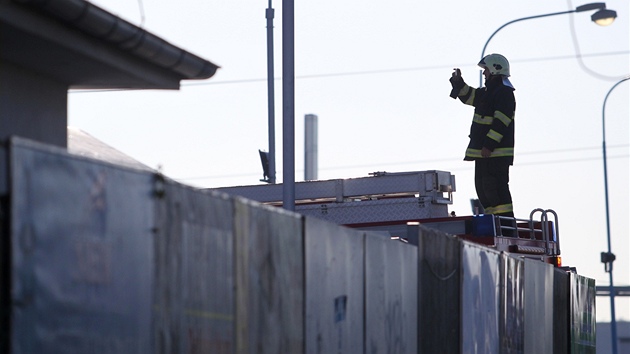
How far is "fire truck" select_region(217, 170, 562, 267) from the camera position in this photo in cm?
1588

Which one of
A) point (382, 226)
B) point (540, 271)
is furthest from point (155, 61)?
point (540, 271)

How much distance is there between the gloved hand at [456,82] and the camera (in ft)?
59.3

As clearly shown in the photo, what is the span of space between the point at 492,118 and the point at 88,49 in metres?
9.97

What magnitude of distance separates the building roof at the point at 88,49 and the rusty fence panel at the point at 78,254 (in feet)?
8.56

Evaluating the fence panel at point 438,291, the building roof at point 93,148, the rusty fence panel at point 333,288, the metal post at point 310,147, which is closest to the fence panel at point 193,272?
the rusty fence panel at point 333,288

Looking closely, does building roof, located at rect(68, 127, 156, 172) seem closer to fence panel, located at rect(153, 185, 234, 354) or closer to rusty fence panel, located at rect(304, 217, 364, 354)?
rusty fence panel, located at rect(304, 217, 364, 354)

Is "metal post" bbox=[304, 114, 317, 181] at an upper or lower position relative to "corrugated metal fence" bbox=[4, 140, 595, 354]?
upper

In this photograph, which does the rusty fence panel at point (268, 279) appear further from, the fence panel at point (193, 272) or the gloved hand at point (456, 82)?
the gloved hand at point (456, 82)

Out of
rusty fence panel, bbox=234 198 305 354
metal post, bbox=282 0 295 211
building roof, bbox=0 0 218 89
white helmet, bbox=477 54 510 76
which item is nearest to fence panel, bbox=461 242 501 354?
building roof, bbox=0 0 218 89

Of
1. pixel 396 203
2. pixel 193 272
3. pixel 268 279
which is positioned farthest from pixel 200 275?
pixel 396 203

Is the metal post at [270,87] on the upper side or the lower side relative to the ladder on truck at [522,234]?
upper

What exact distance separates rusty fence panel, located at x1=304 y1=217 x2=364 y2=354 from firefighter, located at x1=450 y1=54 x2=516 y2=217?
880cm

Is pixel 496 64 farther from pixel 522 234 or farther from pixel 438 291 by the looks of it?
pixel 438 291

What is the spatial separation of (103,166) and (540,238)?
12430 millimetres
